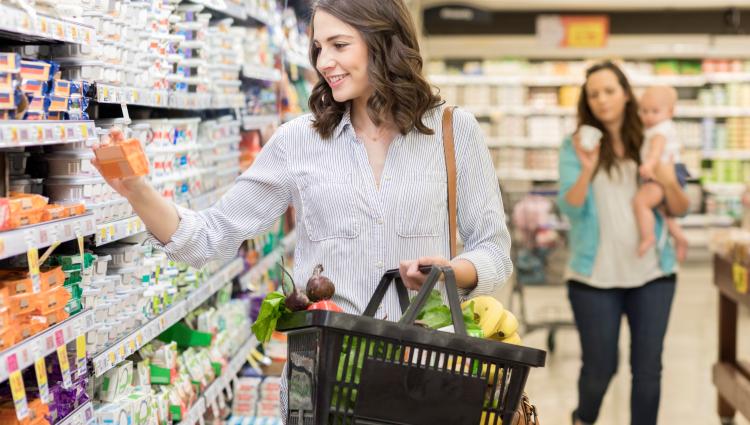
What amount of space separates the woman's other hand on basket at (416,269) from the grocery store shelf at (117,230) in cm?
92

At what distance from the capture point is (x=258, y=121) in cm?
474

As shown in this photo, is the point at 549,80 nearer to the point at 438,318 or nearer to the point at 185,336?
the point at 185,336

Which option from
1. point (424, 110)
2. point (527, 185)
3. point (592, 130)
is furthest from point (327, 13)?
point (527, 185)

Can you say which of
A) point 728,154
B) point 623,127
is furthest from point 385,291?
point 728,154

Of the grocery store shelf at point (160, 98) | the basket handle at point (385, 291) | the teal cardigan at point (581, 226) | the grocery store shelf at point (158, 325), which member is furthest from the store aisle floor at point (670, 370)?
the basket handle at point (385, 291)

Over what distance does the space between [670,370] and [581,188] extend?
283 cm

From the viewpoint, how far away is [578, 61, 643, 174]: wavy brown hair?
454 cm

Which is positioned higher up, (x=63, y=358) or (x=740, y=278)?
(x=63, y=358)

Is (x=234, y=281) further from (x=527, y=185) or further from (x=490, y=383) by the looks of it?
(x=527, y=185)

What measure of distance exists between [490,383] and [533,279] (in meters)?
7.42

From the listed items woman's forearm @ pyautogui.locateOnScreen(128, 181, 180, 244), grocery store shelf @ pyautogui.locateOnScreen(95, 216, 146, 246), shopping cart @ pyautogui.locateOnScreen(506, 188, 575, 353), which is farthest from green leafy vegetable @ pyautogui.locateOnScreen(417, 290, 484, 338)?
shopping cart @ pyautogui.locateOnScreen(506, 188, 575, 353)

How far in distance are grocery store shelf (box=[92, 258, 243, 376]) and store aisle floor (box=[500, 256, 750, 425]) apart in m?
2.41

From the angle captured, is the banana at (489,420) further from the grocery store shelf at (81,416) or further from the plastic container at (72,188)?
the plastic container at (72,188)

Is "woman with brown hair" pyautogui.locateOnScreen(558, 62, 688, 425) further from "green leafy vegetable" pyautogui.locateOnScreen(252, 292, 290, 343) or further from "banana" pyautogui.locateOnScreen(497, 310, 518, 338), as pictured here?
"green leafy vegetable" pyautogui.locateOnScreen(252, 292, 290, 343)
